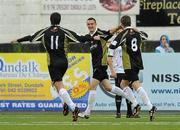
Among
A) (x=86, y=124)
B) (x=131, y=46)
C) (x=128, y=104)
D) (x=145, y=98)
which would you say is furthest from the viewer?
(x=128, y=104)

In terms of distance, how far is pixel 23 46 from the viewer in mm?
29750

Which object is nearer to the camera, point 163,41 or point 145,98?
point 145,98

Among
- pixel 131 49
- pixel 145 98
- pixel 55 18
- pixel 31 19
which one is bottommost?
pixel 145 98

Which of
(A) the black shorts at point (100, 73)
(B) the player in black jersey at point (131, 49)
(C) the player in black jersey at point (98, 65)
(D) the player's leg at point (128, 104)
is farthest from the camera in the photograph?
(D) the player's leg at point (128, 104)

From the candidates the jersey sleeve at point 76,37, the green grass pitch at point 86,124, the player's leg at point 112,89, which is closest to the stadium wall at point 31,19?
the player's leg at point 112,89

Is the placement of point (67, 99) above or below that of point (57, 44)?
below

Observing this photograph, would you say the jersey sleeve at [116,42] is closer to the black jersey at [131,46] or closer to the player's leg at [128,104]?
the black jersey at [131,46]

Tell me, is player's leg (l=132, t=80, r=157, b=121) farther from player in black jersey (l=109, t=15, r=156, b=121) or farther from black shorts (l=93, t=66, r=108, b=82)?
black shorts (l=93, t=66, r=108, b=82)

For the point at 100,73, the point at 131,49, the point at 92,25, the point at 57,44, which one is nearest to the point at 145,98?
the point at 131,49

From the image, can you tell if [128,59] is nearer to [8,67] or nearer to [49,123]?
[49,123]

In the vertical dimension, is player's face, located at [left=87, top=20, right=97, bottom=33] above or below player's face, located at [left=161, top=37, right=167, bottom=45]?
above

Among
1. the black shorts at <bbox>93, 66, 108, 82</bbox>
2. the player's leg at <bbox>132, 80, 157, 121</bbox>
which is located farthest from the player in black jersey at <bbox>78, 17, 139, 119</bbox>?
the player's leg at <bbox>132, 80, 157, 121</bbox>

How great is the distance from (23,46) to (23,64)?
765cm

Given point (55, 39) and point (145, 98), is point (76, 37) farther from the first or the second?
point (145, 98)
